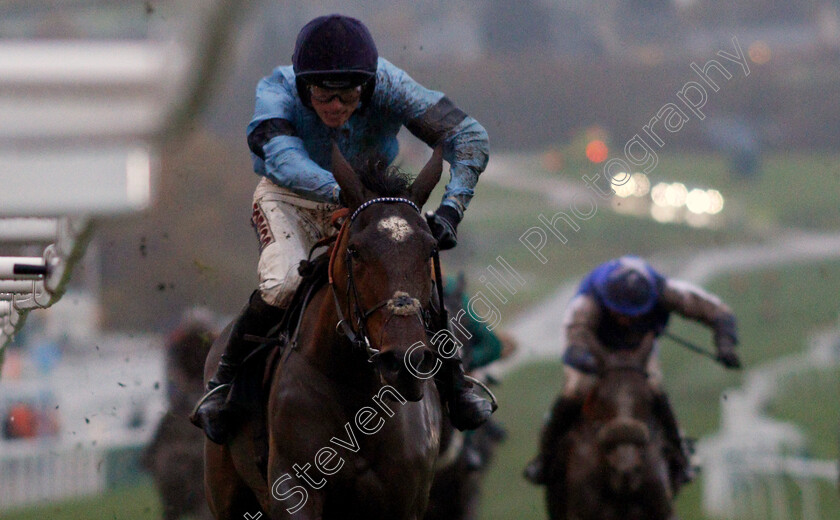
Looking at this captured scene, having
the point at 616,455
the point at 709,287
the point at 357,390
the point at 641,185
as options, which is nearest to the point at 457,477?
the point at 616,455

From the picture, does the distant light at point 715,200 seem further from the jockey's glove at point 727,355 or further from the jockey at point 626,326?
the jockey's glove at point 727,355

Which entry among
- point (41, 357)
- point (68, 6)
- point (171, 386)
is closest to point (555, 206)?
point (41, 357)

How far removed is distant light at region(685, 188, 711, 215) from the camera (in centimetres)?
3134

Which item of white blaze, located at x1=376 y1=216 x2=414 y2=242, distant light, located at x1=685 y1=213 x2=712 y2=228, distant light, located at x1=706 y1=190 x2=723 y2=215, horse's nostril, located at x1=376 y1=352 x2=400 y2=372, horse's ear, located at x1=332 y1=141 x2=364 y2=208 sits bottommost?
horse's nostril, located at x1=376 y1=352 x2=400 y2=372

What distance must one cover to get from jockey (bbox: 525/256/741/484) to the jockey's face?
128 inches

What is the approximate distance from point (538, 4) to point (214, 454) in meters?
34.1

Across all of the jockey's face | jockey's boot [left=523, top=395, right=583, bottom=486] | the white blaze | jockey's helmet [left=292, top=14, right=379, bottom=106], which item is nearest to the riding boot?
jockey's boot [left=523, top=395, right=583, bottom=486]

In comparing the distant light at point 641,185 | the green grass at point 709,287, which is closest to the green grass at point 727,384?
the green grass at point 709,287

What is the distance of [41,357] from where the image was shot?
47.2ft

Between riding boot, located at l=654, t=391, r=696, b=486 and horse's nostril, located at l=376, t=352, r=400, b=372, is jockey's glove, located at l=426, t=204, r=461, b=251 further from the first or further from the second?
riding boot, located at l=654, t=391, r=696, b=486

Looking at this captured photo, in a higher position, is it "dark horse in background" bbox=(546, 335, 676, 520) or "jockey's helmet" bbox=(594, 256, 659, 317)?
"jockey's helmet" bbox=(594, 256, 659, 317)

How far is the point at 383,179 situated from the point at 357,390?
27.6 inches

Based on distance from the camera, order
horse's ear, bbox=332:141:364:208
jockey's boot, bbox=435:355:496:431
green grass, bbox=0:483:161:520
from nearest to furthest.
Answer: horse's ear, bbox=332:141:364:208 → jockey's boot, bbox=435:355:496:431 → green grass, bbox=0:483:161:520

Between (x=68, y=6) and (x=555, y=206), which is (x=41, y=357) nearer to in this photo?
(x=68, y=6)
